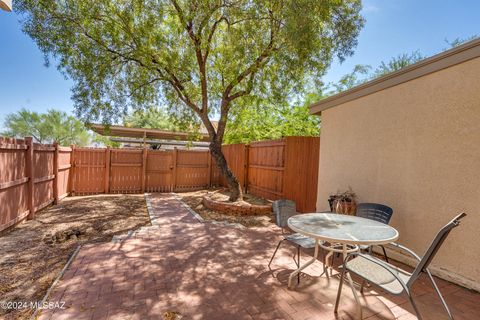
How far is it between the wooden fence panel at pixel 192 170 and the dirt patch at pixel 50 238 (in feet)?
9.61

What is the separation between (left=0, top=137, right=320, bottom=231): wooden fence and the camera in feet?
15.8

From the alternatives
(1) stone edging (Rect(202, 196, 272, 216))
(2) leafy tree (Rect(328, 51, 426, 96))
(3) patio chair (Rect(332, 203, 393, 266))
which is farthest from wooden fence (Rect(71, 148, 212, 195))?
(2) leafy tree (Rect(328, 51, 426, 96))

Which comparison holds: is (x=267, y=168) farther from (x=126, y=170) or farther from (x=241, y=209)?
(x=126, y=170)

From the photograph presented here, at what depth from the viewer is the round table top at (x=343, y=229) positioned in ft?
7.81

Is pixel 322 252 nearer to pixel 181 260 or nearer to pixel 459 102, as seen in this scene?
pixel 181 260

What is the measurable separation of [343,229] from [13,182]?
19.1 feet

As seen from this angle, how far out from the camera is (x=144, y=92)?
7594mm

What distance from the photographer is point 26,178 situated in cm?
506

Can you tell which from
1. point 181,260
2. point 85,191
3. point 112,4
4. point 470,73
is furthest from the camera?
point 85,191

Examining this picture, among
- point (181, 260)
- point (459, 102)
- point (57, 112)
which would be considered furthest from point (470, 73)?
point (57, 112)

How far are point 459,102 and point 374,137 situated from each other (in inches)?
51.0

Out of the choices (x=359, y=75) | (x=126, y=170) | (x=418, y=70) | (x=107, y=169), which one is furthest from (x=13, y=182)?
(x=359, y=75)

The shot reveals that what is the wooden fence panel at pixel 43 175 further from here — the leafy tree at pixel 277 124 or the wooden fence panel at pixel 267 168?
the leafy tree at pixel 277 124

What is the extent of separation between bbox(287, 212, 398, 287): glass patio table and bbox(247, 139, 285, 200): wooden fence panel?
4100 mm
